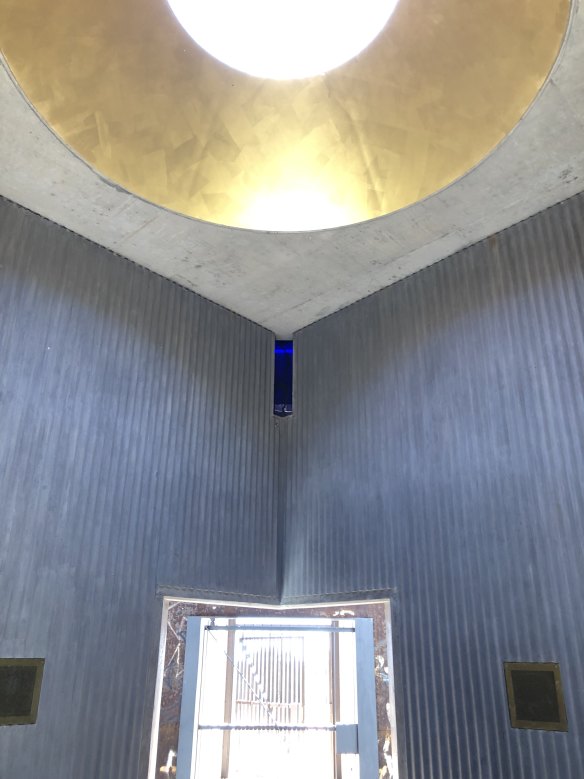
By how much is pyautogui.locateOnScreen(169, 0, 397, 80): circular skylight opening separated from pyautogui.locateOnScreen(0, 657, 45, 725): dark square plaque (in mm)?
7658

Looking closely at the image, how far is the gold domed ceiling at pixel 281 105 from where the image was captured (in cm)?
660

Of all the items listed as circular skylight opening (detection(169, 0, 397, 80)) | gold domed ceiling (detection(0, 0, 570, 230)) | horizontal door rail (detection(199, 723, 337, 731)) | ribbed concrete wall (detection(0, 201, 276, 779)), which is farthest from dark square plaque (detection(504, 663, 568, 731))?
circular skylight opening (detection(169, 0, 397, 80))

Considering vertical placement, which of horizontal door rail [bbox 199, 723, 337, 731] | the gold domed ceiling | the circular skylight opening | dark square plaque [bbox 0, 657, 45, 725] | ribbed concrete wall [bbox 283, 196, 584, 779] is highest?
the circular skylight opening

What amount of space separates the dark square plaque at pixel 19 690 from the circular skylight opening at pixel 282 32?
7.66 m

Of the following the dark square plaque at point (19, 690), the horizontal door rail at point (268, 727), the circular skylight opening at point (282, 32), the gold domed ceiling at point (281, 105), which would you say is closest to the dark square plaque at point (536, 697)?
the horizontal door rail at point (268, 727)

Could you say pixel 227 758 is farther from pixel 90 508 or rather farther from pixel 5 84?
pixel 5 84

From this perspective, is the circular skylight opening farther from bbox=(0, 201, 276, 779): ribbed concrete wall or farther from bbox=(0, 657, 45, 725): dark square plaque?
bbox=(0, 657, 45, 725): dark square plaque

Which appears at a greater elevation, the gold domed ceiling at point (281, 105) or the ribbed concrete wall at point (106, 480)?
the gold domed ceiling at point (281, 105)

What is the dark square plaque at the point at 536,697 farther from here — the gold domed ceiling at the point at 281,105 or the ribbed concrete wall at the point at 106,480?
the gold domed ceiling at the point at 281,105

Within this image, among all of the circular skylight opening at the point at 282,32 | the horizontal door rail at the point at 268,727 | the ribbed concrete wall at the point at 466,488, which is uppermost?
the circular skylight opening at the point at 282,32

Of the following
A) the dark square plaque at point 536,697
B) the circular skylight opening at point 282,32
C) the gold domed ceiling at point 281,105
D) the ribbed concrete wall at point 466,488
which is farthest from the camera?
the circular skylight opening at point 282,32

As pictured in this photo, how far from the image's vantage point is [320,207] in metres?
8.49

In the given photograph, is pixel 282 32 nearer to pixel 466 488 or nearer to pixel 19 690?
pixel 466 488

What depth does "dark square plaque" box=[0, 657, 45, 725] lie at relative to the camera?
21.2ft
